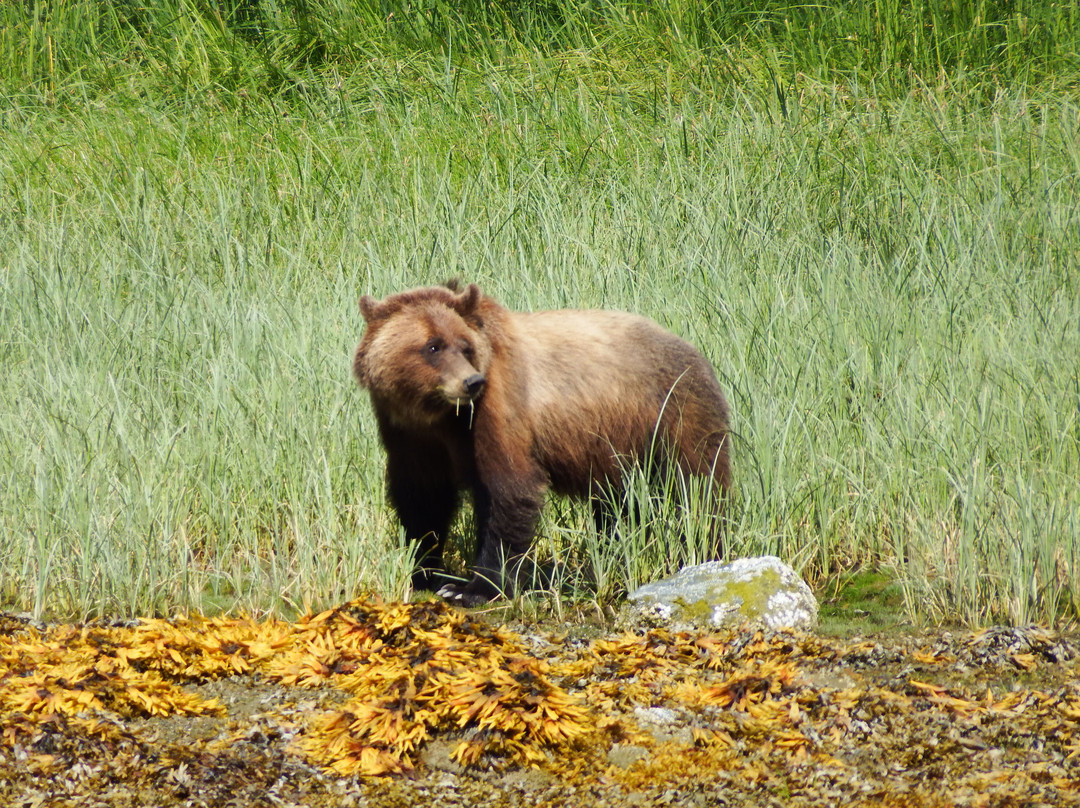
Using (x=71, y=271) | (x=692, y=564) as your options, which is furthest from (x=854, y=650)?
(x=71, y=271)

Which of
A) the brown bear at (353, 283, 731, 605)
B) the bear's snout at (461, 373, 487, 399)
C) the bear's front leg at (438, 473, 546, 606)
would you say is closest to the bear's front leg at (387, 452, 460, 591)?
the brown bear at (353, 283, 731, 605)

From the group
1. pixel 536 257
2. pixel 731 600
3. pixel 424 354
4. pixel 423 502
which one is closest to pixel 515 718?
pixel 731 600

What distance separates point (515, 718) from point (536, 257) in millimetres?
3971

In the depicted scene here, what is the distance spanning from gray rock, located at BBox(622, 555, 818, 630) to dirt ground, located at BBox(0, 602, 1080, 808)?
209 mm

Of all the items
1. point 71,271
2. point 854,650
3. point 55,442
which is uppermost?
point 71,271

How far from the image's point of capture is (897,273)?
21.3 feet

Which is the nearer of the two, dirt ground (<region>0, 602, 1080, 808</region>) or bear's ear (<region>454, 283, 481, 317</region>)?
dirt ground (<region>0, 602, 1080, 808</region>)

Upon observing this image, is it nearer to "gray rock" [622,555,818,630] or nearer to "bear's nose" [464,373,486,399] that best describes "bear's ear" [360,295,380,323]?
"bear's nose" [464,373,486,399]

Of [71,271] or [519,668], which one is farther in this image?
[71,271]

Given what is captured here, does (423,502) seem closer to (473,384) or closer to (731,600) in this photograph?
(473,384)

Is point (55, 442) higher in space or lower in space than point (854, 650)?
higher

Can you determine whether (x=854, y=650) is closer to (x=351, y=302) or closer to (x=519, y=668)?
(x=519, y=668)

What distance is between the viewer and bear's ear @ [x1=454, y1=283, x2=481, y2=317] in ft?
14.6

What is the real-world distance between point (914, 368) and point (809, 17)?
6049 millimetres
